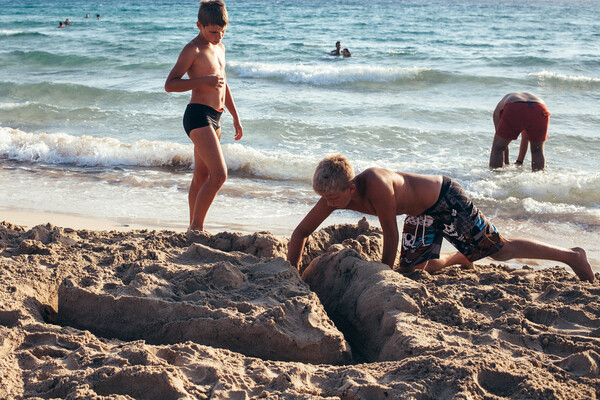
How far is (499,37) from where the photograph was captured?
2009cm

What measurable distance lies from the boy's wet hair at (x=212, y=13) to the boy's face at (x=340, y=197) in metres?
1.62

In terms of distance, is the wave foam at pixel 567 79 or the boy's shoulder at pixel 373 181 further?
the wave foam at pixel 567 79

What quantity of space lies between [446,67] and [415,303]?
39.5ft

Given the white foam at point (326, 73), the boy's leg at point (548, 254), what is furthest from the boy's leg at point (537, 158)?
the white foam at point (326, 73)

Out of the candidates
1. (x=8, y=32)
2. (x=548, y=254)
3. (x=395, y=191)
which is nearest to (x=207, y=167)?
(x=395, y=191)

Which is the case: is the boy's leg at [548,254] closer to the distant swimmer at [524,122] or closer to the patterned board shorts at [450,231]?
the patterned board shorts at [450,231]

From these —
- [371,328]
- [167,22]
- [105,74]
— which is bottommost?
[371,328]

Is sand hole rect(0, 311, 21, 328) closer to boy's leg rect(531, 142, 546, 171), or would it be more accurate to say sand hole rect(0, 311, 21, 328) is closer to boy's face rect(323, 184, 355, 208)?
boy's face rect(323, 184, 355, 208)

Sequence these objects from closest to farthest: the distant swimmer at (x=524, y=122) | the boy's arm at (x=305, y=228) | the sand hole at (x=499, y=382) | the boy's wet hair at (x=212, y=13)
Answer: the sand hole at (x=499, y=382)
the boy's arm at (x=305, y=228)
the boy's wet hair at (x=212, y=13)
the distant swimmer at (x=524, y=122)

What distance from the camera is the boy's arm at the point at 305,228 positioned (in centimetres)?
365

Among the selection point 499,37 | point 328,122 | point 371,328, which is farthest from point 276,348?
point 499,37

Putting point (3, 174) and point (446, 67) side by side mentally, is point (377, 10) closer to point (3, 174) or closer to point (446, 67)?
point (446, 67)

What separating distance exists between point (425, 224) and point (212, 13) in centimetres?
210

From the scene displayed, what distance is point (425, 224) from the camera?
13.1 feet
